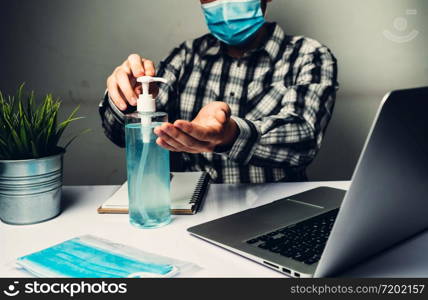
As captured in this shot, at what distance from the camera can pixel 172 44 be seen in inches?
66.5

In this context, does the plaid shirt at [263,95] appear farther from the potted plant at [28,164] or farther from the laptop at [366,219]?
the laptop at [366,219]

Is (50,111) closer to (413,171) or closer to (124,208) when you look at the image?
(124,208)

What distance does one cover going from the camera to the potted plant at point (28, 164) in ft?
2.29

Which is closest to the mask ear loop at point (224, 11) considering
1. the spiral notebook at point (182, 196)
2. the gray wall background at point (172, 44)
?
the gray wall background at point (172, 44)

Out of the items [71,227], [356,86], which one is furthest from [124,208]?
[356,86]

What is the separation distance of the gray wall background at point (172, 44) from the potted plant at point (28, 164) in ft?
3.32

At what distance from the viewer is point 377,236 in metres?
0.54

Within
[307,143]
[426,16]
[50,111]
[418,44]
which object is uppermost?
[426,16]

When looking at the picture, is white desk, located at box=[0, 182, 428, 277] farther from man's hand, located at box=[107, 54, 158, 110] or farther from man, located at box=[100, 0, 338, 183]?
man's hand, located at box=[107, 54, 158, 110]

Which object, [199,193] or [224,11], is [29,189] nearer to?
[199,193]

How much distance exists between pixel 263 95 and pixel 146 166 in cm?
73

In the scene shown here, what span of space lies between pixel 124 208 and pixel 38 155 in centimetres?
18

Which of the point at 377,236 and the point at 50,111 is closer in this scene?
the point at 377,236

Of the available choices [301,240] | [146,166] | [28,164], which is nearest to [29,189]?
[28,164]
